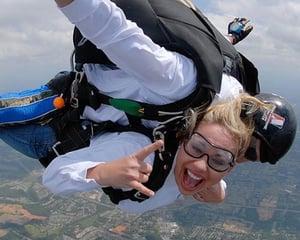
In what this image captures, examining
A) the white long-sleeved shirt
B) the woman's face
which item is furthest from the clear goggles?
the white long-sleeved shirt

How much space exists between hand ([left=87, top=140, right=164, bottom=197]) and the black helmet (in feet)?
2.51

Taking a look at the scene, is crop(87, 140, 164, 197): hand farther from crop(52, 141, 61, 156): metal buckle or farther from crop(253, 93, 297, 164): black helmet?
crop(253, 93, 297, 164): black helmet

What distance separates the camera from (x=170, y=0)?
2.07 m

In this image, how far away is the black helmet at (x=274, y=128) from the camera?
2.30 m

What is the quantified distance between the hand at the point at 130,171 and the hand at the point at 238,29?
Result: 155cm

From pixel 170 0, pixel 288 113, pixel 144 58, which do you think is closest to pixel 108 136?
pixel 144 58

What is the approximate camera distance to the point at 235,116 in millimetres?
2197

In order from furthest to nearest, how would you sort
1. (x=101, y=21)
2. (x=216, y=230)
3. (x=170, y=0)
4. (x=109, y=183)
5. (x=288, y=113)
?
(x=216, y=230) < (x=288, y=113) < (x=170, y=0) < (x=109, y=183) < (x=101, y=21)

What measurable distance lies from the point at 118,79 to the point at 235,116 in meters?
0.60

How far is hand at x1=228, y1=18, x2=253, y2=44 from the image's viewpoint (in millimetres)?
3068

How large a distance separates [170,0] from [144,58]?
1.51 ft

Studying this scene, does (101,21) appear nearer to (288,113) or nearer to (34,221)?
(288,113)

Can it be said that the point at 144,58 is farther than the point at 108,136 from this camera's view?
No

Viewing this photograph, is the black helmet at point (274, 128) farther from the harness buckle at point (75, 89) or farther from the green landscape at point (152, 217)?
the green landscape at point (152, 217)
